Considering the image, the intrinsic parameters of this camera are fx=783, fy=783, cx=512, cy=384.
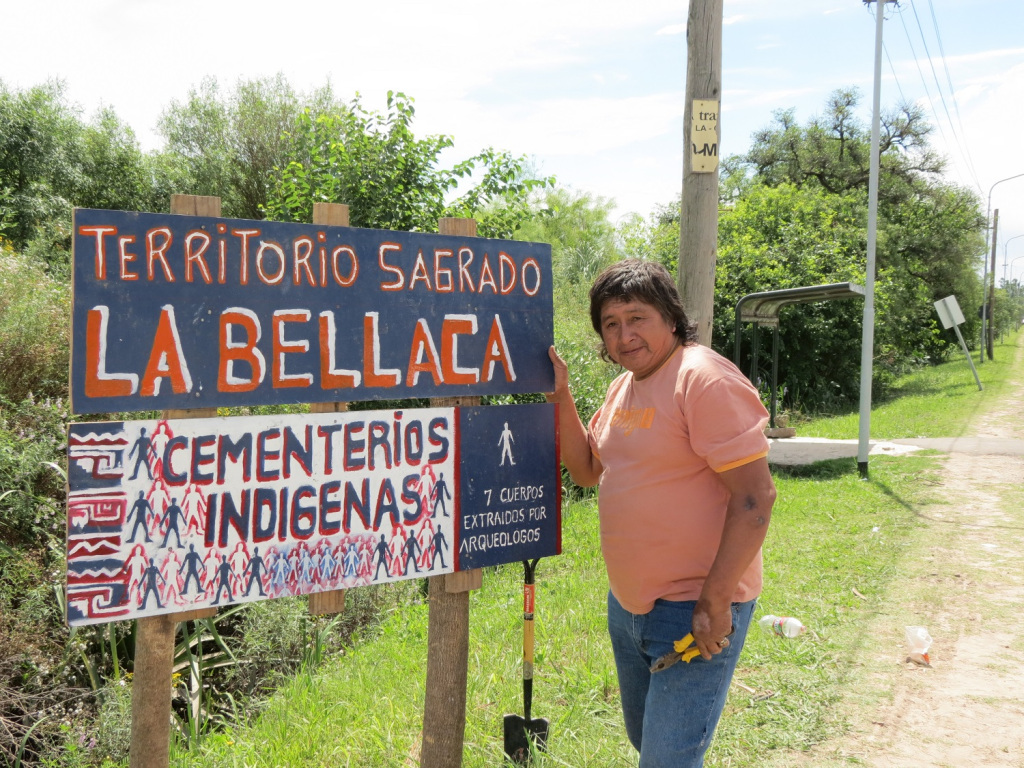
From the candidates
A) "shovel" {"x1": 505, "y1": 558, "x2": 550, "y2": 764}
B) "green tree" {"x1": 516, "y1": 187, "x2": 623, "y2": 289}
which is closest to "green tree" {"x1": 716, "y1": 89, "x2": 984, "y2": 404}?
"green tree" {"x1": 516, "y1": 187, "x2": 623, "y2": 289}

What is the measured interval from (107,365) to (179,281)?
0.32 m

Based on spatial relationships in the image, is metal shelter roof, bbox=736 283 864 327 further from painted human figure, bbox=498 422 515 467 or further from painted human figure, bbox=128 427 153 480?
painted human figure, bbox=128 427 153 480

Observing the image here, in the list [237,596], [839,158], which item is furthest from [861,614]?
[839,158]

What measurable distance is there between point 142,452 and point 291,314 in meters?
0.62

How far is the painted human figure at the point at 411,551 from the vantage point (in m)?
2.75

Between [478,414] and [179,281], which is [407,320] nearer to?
[478,414]

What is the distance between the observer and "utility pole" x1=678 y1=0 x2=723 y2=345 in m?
4.27

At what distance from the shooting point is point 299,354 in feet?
8.38

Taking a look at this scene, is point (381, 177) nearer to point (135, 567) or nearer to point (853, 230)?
point (135, 567)

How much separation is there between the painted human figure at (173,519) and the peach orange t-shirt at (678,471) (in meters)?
1.30

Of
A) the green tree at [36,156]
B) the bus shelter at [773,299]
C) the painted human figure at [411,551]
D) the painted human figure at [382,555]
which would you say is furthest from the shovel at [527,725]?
the green tree at [36,156]

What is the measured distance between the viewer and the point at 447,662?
2.99 meters

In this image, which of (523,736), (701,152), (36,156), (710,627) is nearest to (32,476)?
(523,736)

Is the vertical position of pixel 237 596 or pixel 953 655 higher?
pixel 237 596
